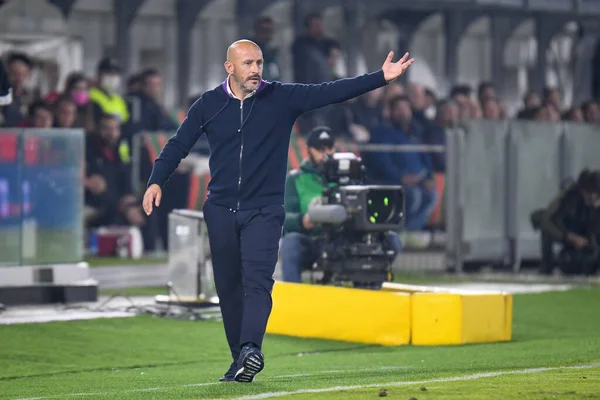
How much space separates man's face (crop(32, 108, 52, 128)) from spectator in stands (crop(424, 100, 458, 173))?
23.4ft

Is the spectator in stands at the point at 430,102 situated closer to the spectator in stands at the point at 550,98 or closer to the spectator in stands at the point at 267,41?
the spectator in stands at the point at 550,98

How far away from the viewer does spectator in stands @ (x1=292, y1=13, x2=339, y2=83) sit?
2522cm

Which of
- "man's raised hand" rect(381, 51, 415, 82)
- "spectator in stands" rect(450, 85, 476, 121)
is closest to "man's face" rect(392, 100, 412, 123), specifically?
"spectator in stands" rect(450, 85, 476, 121)

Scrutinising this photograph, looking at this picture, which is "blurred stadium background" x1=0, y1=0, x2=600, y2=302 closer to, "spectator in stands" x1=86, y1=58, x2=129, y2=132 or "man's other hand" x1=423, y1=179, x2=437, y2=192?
"spectator in stands" x1=86, y1=58, x2=129, y2=132

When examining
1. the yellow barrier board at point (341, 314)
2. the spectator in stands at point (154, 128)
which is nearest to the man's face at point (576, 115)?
the spectator in stands at point (154, 128)

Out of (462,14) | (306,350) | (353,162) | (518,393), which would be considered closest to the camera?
(518,393)

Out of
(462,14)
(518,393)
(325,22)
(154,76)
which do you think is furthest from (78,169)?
(462,14)

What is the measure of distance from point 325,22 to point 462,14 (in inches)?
144

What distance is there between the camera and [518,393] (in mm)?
9469

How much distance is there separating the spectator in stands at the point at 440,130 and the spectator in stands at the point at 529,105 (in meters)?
1.05

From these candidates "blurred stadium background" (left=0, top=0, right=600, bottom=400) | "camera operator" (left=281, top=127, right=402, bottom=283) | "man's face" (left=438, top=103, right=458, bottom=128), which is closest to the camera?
"blurred stadium background" (left=0, top=0, right=600, bottom=400)

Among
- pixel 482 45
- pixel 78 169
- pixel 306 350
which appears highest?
pixel 482 45

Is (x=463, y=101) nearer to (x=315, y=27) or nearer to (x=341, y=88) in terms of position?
(x=315, y=27)

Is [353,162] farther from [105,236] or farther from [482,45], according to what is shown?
[482,45]
